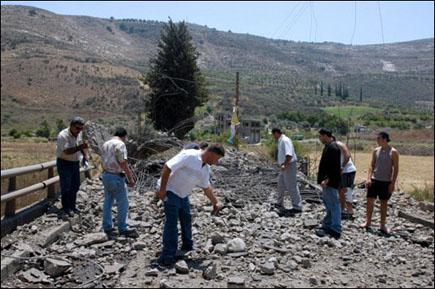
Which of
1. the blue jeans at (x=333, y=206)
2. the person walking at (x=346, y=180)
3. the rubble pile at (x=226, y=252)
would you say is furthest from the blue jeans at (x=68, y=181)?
the person walking at (x=346, y=180)

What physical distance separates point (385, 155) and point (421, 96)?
94291 millimetres

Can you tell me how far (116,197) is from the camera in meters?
7.18

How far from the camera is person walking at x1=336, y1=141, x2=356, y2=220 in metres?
8.11

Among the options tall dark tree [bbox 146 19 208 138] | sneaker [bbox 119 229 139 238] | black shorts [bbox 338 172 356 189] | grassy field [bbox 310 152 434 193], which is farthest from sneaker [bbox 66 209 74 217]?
tall dark tree [bbox 146 19 208 138]

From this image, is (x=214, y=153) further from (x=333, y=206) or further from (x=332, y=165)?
(x=333, y=206)

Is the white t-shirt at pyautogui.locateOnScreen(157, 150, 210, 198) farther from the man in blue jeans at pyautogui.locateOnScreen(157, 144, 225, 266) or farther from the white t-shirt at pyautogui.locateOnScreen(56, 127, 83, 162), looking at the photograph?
the white t-shirt at pyautogui.locateOnScreen(56, 127, 83, 162)

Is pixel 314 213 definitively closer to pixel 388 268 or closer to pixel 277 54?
pixel 388 268

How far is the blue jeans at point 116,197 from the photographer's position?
7059 millimetres

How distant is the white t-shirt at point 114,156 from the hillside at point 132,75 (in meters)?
25.0

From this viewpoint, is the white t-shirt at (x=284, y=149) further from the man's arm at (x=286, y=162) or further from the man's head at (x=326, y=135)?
the man's head at (x=326, y=135)

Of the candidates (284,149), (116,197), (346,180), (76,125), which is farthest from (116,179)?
(346,180)

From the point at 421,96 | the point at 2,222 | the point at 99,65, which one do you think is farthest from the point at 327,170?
the point at 421,96

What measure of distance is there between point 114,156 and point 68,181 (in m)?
1.43

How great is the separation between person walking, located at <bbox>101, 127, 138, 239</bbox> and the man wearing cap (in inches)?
38.6
